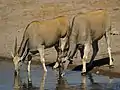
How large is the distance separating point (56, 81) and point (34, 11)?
11187mm

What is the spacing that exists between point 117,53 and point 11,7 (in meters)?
10.6

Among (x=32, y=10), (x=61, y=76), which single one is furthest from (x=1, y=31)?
(x=61, y=76)

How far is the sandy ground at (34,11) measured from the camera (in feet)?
71.1

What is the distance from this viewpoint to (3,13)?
25781mm

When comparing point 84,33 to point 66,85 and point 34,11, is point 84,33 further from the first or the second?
point 34,11

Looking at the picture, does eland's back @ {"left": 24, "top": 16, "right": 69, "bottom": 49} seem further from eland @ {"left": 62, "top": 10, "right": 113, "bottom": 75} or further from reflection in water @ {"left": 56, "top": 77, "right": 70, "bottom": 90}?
reflection in water @ {"left": 56, "top": 77, "right": 70, "bottom": 90}

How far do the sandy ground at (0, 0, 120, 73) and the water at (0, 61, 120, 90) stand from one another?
176 inches

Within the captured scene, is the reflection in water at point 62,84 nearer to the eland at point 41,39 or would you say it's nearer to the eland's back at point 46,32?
the eland at point 41,39

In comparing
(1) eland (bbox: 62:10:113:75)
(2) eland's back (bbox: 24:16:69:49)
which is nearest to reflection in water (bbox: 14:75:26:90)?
(2) eland's back (bbox: 24:16:69:49)

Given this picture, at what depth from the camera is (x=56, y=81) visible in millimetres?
14469

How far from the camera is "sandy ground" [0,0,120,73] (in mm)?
21656

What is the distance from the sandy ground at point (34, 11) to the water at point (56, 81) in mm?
4470

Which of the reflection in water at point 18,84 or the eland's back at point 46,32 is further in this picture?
the eland's back at point 46,32

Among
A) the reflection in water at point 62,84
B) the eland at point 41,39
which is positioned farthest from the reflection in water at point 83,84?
the eland at point 41,39
